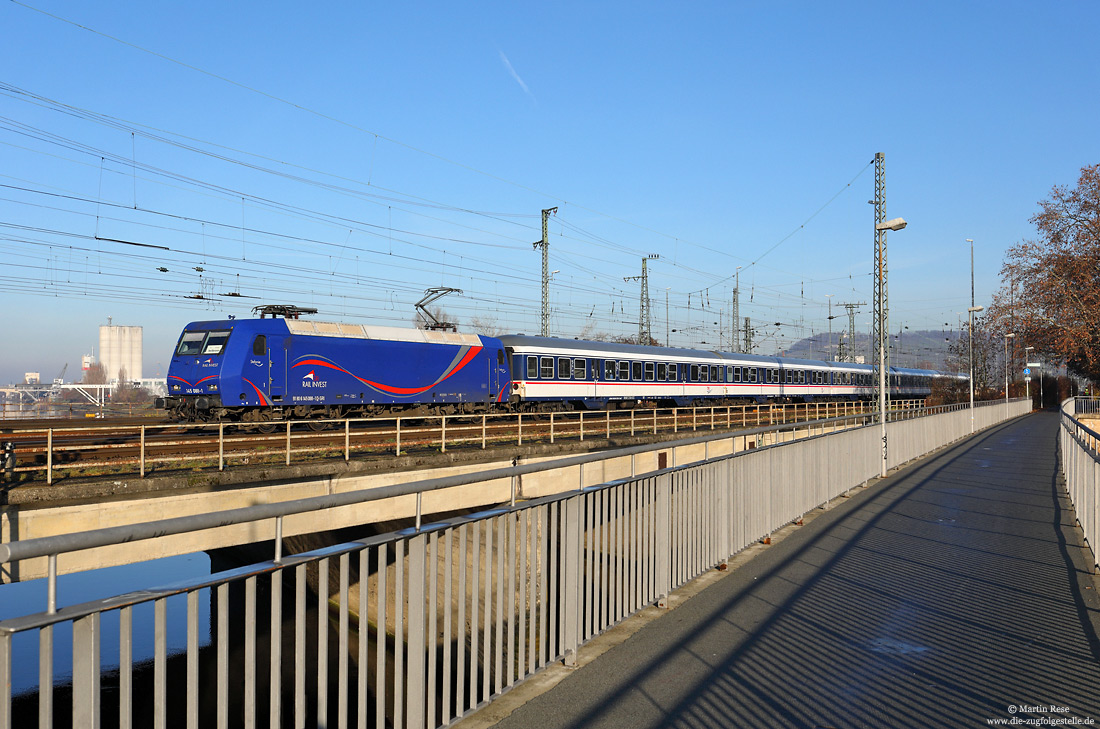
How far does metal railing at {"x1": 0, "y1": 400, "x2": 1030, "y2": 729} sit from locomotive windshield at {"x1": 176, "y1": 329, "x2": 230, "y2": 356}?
15403mm

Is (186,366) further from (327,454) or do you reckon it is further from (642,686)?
(642,686)

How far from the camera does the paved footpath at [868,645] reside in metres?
4.80

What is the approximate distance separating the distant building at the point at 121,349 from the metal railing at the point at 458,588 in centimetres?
16523

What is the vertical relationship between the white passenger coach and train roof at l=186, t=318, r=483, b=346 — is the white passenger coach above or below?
below

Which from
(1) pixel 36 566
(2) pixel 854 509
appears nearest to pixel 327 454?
(1) pixel 36 566

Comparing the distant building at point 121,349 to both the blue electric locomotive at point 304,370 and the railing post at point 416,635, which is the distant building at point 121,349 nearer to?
the blue electric locomotive at point 304,370

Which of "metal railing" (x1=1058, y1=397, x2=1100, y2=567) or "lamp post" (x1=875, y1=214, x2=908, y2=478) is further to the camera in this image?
"lamp post" (x1=875, y1=214, x2=908, y2=478)

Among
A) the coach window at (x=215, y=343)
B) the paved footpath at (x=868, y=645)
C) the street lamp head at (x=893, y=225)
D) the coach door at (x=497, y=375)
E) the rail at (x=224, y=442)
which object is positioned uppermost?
the street lamp head at (x=893, y=225)

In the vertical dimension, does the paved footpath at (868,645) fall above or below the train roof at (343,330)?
below

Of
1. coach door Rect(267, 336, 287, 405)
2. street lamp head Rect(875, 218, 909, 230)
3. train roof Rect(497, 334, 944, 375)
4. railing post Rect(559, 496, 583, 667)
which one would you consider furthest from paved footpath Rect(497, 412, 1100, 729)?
train roof Rect(497, 334, 944, 375)

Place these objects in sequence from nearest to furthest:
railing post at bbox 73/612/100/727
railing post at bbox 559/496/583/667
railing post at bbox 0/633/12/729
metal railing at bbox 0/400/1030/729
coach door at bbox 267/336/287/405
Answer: railing post at bbox 0/633/12/729 → railing post at bbox 73/612/100/727 → metal railing at bbox 0/400/1030/729 → railing post at bbox 559/496/583/667 → coach door at bbox 267/336/287/405

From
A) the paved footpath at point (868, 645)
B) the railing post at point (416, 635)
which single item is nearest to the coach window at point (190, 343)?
the paved footpath at point (868, 645)

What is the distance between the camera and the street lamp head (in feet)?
63.5

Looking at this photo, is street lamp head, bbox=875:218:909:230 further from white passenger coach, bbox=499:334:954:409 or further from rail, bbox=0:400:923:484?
white passenger coach, bbox=499:334:954:409
